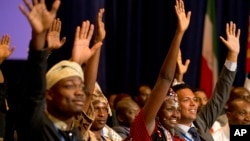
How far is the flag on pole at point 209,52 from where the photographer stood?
25.8 feet

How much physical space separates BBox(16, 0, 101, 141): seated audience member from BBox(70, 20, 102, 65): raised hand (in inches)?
6.3

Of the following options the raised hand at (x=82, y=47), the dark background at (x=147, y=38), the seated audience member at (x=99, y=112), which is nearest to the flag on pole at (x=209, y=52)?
the dark background at (x=147, y=38)

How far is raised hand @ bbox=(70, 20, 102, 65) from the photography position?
315 cm

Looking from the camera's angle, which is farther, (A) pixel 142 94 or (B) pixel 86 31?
(A) pixel 142 94

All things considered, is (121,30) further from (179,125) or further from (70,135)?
(70,135)

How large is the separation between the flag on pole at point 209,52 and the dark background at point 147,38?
0.17 ft

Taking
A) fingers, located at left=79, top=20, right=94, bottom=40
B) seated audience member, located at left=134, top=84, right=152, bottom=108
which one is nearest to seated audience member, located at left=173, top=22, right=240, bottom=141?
fingers, located at left=79, top=20, right=94, bottom=40

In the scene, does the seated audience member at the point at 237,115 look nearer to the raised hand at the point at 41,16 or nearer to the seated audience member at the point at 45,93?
the seated audience member at the point at 45,93

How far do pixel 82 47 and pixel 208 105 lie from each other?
147 cm

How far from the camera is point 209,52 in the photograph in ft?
26.0

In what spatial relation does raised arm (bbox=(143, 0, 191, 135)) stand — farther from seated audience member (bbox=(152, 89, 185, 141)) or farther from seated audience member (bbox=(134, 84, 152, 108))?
seated audience member (bbox=(134, 84, 152, 108))

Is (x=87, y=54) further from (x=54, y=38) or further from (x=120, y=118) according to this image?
(x=120, y=118)

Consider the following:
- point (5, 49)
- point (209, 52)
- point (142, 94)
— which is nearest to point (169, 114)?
point (5, 49)

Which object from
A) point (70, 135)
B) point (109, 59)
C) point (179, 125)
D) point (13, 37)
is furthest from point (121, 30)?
point (70, 135)
